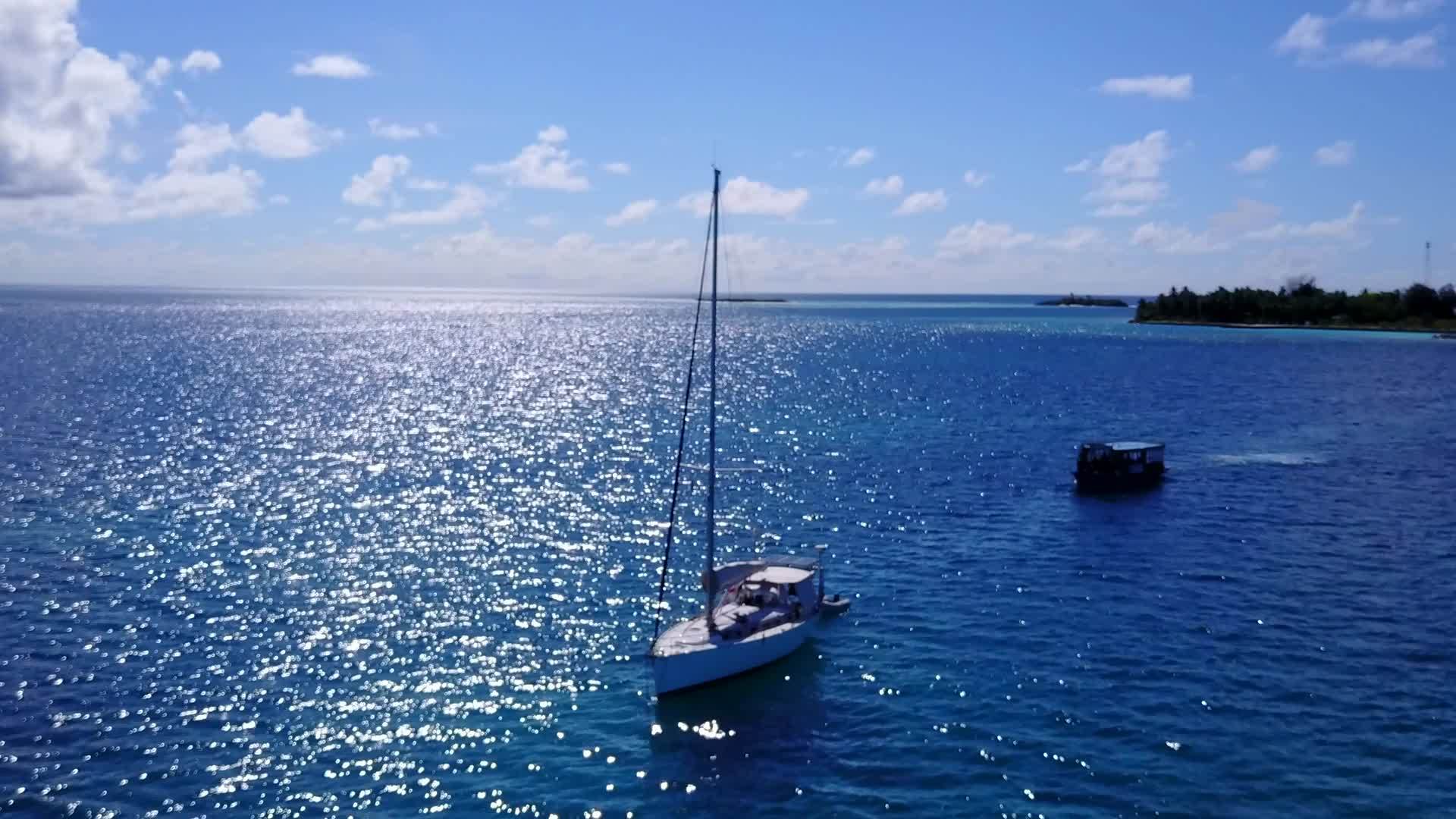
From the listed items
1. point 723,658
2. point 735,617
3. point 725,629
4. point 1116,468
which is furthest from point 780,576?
point 1116,468

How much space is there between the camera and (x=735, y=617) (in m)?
43.2

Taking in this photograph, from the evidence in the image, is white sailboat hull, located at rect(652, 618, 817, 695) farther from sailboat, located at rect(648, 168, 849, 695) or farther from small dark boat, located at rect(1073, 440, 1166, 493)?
small dark boat, located at rect(1073, 440, 1166, 493)

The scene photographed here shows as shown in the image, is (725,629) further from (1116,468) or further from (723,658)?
(1116,468)

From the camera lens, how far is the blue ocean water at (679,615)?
3338cm

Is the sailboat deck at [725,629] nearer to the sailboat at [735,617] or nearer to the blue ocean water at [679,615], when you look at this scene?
the sailboat at [735,617]

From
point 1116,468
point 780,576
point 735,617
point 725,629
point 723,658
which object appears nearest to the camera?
point 723,658

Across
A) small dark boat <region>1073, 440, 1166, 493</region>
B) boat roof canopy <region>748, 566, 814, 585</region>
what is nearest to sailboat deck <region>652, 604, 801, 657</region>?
boat roof canopy <region>748, 566, 814, 585</region>

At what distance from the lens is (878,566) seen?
5675 centimetres

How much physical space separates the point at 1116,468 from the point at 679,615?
142ft

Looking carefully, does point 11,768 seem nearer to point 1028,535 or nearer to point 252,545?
point 252,545

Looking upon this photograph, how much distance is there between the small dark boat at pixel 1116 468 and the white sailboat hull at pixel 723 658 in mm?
41006

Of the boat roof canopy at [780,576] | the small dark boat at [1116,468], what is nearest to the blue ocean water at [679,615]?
the boat roof canopy at [780,576]

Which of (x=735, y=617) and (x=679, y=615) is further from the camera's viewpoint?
(x=679, y=615)

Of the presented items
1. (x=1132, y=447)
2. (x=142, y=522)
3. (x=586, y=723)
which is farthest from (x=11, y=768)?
(x=1132, y=447)
